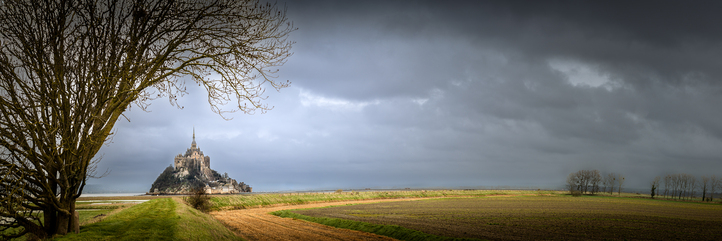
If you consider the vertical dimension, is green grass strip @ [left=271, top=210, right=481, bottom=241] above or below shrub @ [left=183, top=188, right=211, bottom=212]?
above

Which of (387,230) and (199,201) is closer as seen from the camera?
(387,230)

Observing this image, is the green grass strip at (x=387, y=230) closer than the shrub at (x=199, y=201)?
Answer: Yes

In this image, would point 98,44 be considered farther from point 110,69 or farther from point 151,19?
point 151,19

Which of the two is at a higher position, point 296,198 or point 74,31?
point 74,31

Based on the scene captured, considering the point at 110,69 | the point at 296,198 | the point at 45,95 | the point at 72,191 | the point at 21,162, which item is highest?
the point at 110,69

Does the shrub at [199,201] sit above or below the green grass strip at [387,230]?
below

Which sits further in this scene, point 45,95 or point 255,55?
point 255,55

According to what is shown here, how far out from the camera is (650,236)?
26.4 m

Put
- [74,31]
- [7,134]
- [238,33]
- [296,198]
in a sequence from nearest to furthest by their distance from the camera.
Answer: [7,134] < [74,31] < [238,33] < [296,198]

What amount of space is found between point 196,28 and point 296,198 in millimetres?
67094

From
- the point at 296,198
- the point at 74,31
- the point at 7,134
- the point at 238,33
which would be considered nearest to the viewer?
the point at 7,134

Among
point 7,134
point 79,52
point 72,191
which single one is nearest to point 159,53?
point 79,52

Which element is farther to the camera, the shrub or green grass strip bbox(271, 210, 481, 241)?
the shrub

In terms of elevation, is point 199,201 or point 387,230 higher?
point 387,230
